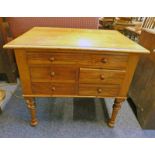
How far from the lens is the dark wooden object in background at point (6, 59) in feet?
5.55

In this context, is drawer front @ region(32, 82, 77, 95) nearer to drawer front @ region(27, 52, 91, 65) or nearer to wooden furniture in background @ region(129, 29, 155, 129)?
drawer front @ region(27, 52, 91, 65)

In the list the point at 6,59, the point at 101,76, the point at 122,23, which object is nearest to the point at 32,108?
the point at 101,76

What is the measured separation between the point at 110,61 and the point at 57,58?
1.23ft

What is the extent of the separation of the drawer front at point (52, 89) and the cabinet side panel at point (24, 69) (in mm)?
45

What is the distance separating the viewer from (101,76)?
3.44 feet

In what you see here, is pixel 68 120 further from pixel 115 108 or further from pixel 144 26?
pixel 144 26

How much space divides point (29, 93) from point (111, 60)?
69 centimetres

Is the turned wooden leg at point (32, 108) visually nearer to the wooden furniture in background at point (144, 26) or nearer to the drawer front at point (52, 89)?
the drawer front at point (52, 89)

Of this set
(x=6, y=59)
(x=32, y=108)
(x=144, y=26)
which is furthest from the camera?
(x=144, y=26)

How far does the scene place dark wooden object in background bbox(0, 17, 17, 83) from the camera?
1.69 metres

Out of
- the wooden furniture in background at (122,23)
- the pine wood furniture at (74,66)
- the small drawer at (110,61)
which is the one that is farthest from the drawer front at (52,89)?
the wooden furniture in background at (122,23)

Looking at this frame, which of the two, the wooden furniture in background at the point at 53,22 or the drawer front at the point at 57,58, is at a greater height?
the wooden furniture in background at the point at 53,22

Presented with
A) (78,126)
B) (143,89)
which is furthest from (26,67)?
(143,89)

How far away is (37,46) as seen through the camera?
3.00 ft
